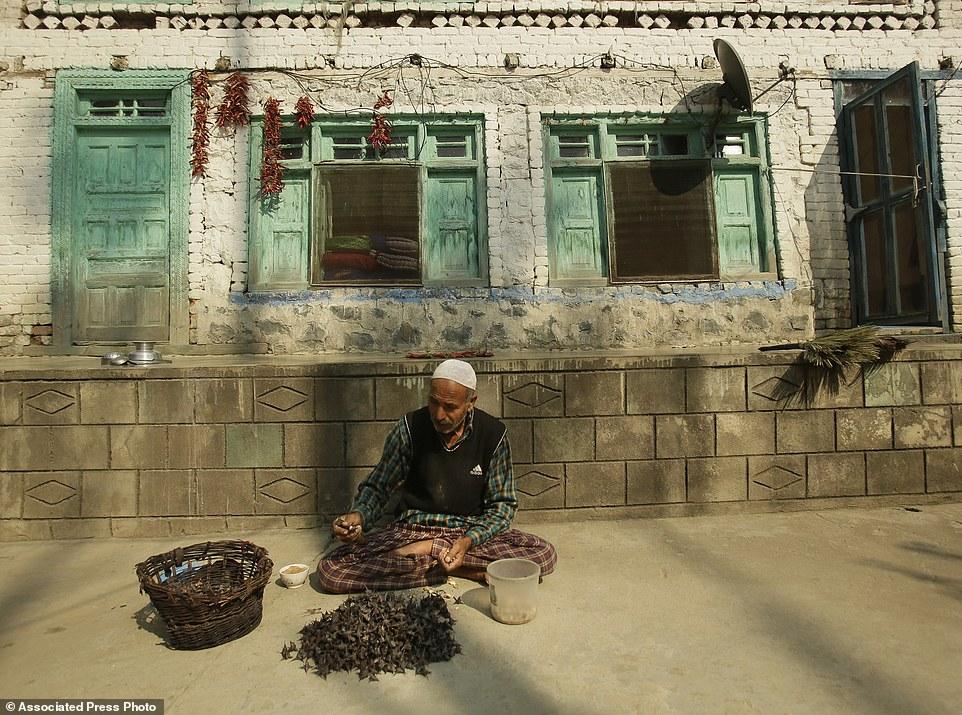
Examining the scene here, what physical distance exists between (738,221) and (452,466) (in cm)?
513

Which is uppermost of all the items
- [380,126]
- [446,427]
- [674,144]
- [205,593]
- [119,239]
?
[380,126]

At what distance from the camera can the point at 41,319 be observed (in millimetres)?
6082

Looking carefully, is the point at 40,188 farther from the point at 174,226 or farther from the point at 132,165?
the point at 174,226

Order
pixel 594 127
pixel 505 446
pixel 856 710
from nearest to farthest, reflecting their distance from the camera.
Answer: pixel 856 710, pixel 505 446, pixel 594 127

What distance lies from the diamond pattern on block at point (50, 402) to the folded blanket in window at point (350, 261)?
2849 millimetres

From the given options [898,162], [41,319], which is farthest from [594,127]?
[41,319]

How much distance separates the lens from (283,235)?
6297mm

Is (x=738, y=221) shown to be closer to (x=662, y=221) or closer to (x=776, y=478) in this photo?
(x=662, y=221)

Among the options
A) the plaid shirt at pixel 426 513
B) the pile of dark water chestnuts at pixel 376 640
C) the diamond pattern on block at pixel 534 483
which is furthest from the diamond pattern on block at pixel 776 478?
the pile of dark water chestnuts at pixel 376 640

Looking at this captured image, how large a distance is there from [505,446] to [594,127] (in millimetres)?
4738

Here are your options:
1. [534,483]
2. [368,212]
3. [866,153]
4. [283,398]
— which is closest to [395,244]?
[368,212]

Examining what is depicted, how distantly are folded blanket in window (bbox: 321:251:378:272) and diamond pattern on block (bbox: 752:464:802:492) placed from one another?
4257mm

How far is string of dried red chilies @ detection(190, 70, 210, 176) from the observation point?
20.2 feet

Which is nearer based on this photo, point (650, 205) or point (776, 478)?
point (776, 478)
